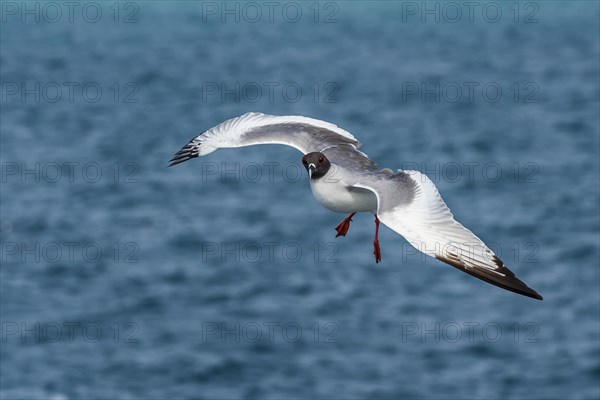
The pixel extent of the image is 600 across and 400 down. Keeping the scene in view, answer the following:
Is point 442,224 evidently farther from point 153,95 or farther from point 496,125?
point 153,95

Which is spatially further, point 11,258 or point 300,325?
point 11,258

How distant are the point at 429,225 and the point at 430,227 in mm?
43

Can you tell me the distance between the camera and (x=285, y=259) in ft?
286

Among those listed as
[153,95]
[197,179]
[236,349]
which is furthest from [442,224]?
[153,95]

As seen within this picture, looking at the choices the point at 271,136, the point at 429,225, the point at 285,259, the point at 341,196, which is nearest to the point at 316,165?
the point at 341,196

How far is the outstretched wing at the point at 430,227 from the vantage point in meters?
16.9

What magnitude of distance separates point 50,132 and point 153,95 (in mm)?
25159

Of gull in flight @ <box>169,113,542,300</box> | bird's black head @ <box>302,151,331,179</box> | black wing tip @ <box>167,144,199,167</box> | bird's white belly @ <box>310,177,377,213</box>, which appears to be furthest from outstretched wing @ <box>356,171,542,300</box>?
black wing tip @ <box>167,144,199,167</box>

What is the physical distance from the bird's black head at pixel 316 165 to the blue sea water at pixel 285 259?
165 feet

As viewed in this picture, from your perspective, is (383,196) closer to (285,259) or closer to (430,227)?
(430,227)

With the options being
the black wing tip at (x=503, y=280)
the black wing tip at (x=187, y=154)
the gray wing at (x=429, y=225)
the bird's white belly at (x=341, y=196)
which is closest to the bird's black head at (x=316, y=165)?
the bird's white belly at (x=341, y=196)

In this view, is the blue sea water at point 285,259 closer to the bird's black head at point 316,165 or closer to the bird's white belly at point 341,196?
the bird's white belly at point 341,196

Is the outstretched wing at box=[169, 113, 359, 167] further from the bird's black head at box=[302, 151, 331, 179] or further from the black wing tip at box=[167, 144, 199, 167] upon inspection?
the bird's black head at box=[302, 151, 331, 179]

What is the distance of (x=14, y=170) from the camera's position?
10488cm
